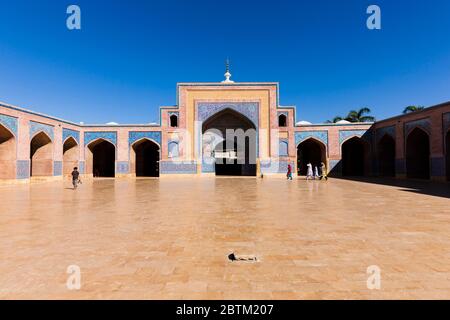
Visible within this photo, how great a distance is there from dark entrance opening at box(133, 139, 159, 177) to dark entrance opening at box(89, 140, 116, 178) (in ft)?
9.69

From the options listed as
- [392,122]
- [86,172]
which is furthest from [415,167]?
[86,172]

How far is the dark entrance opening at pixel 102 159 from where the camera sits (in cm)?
2202

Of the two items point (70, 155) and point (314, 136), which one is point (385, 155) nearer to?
point (314, 136)

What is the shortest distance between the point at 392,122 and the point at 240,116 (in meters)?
10.7

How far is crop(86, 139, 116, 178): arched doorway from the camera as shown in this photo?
20400mm

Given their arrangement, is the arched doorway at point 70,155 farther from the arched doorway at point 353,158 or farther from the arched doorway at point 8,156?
the arched doorway at point 353,158

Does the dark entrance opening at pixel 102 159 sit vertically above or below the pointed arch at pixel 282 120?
below

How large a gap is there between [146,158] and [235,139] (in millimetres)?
8703

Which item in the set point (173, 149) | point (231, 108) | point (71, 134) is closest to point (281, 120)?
point (231, 108)

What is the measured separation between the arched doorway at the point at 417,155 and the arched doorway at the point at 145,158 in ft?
60.9

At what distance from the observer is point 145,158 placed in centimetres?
2370

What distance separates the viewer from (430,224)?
4.31 m

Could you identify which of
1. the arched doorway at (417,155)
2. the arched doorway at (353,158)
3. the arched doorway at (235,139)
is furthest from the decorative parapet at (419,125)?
the arched doorway at (235,139)
